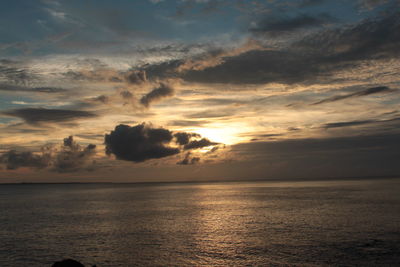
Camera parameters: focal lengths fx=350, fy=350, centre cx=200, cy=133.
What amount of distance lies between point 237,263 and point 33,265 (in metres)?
27.5

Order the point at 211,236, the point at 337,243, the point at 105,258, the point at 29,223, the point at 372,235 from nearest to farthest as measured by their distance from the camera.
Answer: the point at 105,258 → the point at 337,243 → the point at 372,235 → the point at 211,236 → the point at 29,223

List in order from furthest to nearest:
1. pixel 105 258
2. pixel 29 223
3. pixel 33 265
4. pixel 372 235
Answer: pixel 29 223 < pixel 372 235 < pixel 105 258 < pixel 33 265

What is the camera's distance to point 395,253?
160 feet

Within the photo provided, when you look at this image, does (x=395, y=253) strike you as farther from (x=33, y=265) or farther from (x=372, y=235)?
(x=33, y=265)

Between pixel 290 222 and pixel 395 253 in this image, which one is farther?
pixel 290 222

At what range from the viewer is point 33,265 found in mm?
47156

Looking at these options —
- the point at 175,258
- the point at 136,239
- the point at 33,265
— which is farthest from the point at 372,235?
the point at 33,265

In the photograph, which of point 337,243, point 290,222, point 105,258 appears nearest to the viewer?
point 105,258

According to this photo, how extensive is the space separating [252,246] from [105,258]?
22976 mm

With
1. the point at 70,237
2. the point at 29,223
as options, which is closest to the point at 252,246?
the point at 70,237

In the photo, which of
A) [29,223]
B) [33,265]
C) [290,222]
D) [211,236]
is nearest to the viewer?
[33,265]

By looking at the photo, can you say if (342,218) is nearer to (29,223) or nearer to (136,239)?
(136,239)

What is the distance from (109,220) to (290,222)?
4630 cm

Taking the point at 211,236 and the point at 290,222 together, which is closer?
the point at 211,236
